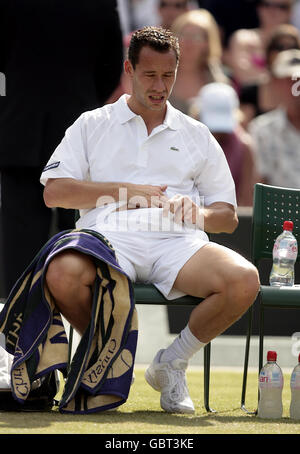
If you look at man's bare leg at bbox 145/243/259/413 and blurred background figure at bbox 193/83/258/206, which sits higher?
blurred background figure at bbox 193/83/258/206

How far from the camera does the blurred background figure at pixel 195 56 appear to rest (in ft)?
26.1

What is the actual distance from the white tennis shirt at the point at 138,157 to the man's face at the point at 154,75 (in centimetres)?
11

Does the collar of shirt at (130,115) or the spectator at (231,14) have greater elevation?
the spectator at (231,14)

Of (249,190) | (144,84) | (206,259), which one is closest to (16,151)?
(144,84)

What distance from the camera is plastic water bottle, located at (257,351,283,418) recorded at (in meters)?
4.57

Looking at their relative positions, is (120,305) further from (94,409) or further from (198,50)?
(198,50)

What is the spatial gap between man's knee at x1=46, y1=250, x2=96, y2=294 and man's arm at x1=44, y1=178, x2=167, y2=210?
37 centimetres

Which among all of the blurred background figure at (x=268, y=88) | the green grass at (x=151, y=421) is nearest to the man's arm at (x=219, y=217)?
the green grass at (x=151, y=421)

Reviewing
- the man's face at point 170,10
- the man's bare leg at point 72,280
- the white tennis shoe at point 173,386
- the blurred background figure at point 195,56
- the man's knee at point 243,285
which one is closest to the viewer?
the man's bare leg at point 72,280

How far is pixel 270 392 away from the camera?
458 cm

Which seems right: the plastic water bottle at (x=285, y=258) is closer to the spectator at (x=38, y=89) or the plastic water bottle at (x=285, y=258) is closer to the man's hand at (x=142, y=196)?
the man's hand at (x=142, y=196)

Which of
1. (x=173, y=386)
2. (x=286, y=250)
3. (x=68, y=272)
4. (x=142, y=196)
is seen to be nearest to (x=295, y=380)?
(x=173, y=386)

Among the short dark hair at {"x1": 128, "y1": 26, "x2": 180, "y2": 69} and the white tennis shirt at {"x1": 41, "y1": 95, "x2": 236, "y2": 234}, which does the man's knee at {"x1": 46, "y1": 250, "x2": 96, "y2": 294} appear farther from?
the short dark hair at {"x1": 128, "y1": 26, "x2": 180, "y2": 69}

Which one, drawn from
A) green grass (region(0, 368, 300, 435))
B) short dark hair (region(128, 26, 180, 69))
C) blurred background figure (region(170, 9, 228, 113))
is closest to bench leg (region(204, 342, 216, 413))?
green grass (region(0, 368, 300, 435))
